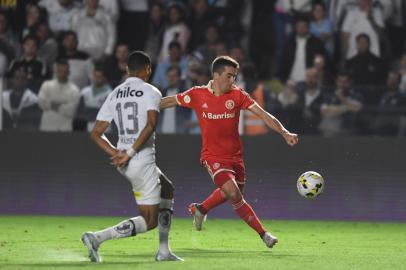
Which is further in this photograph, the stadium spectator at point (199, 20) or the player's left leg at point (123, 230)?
the stadium spectator at point (199, 20)

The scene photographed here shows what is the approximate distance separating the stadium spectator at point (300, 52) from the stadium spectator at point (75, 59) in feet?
10.0

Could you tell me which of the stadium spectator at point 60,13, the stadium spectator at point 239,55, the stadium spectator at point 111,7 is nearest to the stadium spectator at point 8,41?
the stadium spectator at point 60,13

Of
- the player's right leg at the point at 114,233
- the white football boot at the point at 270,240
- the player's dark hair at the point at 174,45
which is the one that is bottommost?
the white football boot at the point at 270,240

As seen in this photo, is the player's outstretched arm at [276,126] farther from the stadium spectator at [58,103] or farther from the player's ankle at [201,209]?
the stadium spectator at [58,103]

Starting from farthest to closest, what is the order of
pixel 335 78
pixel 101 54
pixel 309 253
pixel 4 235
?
pixel 101 54 → pixel 335 78 → pixel 4 235 → pixel 309 253

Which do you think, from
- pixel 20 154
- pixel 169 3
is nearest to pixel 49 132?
pixel 20 154

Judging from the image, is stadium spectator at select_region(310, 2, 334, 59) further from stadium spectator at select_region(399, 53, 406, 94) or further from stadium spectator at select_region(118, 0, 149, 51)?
stadium spectator at select_region(118, 0, 149, 51)

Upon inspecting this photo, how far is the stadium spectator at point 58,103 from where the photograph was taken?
14.8 m

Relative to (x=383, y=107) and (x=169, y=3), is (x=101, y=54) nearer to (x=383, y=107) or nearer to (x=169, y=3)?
(x=169, y=3)

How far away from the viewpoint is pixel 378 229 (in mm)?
14133

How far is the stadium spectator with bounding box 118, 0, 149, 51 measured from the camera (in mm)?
18641

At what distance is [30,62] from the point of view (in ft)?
55.0

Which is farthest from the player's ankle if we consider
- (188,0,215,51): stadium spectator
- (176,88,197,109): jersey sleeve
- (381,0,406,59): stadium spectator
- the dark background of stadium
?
(381,0,406,59): stadium spectator

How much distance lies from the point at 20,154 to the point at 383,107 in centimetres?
497
